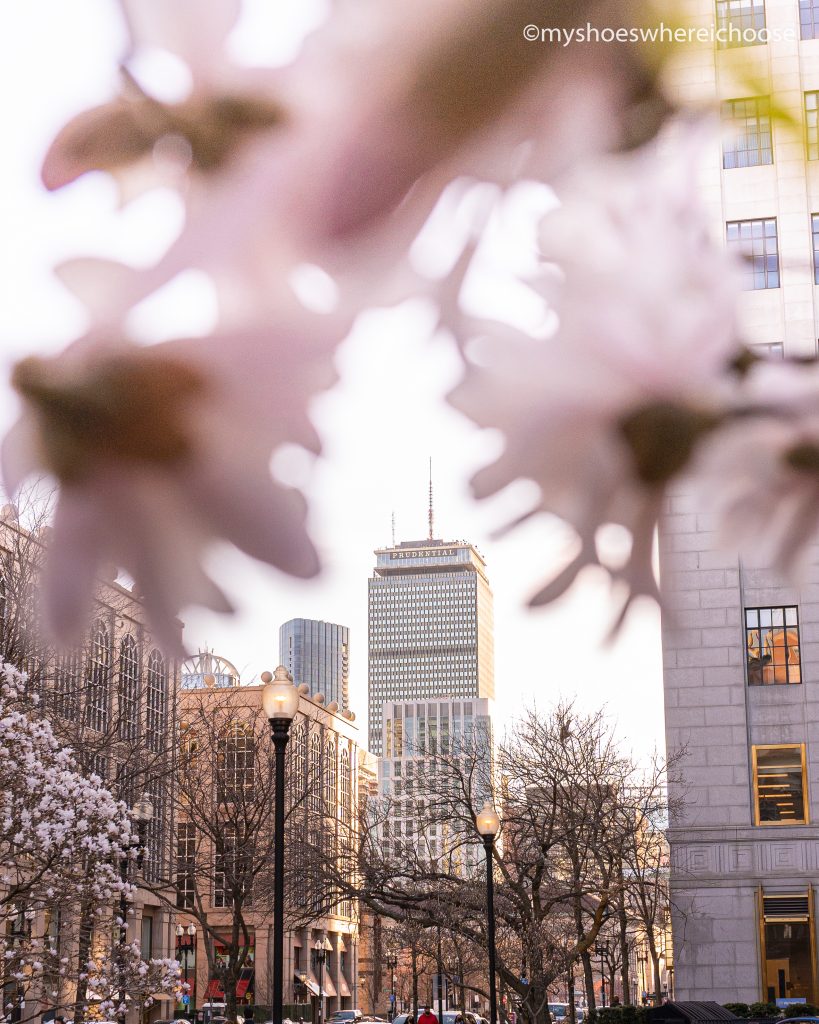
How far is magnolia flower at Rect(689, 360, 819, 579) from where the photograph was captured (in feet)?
2.62

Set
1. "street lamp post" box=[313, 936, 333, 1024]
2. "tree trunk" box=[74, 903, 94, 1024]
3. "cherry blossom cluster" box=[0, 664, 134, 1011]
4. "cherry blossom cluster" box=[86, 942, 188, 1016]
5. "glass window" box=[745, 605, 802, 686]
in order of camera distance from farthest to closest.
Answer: "tree trunk" box=[74, 903, 94, 1024]
"cherry blossom cluster" box=[86, 942, 188, 1016]
"street lamp post" box=[313, 936, 333, 1024]
"cherry blossom cluster" box=[0, 664, 134, 1011]
"glass window" box=[745, 605, 802, 686]

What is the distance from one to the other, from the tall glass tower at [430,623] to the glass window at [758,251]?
248mm

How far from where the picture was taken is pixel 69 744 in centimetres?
1931

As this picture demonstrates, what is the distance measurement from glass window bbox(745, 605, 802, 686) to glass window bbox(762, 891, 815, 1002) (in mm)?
24162

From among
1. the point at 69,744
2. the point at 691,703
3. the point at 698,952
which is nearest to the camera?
the point at 691,703

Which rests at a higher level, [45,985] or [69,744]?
[69,744]

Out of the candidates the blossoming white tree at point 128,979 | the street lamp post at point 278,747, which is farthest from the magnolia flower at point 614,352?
the blossoming white tree at point 128,979

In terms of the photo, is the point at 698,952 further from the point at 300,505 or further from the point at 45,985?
the point at 300,505

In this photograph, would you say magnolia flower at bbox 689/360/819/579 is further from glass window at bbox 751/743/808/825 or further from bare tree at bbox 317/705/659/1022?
bare tree at bbox 317/705/659/1022

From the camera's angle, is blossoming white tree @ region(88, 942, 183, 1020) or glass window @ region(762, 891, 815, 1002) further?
glass window @ region(762, 891, 815, 1002)

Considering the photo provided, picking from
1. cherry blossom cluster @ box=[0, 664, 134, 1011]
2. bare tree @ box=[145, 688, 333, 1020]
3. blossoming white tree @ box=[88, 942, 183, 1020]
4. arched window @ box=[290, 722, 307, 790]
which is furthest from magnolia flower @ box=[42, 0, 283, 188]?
bare tree @ box=[145, 688, 333, 1020]

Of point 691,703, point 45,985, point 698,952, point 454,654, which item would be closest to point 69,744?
point 45,985

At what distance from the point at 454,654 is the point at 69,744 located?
19.5 metres

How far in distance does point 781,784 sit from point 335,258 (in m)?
20.6
